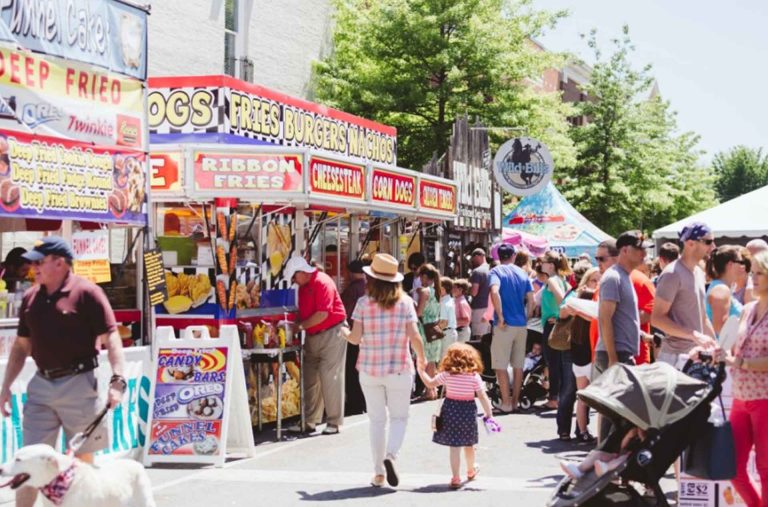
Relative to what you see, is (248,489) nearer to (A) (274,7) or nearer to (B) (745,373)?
(B) (745,373)

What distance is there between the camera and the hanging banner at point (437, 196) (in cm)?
1634

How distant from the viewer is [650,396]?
6.51 meters

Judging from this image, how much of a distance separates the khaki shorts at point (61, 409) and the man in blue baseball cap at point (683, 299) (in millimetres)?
4046

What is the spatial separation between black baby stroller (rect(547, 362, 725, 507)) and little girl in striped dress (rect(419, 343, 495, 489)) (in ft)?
9.13

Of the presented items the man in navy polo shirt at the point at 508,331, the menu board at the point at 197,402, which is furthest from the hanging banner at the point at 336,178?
the menu board at the point at 197,402

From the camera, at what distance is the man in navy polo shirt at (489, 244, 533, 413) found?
1415 centimetres

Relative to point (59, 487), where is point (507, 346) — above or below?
above

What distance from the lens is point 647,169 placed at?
39375mm

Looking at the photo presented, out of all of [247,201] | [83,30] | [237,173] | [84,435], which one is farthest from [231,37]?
[84,435]

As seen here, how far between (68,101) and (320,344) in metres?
3.98

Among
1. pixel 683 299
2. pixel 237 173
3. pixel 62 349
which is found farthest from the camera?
pixel 237 173

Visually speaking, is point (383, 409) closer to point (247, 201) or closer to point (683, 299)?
point (683, 299)

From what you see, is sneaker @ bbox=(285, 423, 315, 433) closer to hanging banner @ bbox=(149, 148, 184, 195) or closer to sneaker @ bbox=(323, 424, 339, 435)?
sneaker @ bbox=(323, 424, 339, 435)

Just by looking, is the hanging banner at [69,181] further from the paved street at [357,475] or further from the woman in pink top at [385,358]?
the woman in pink top at [385,358]
